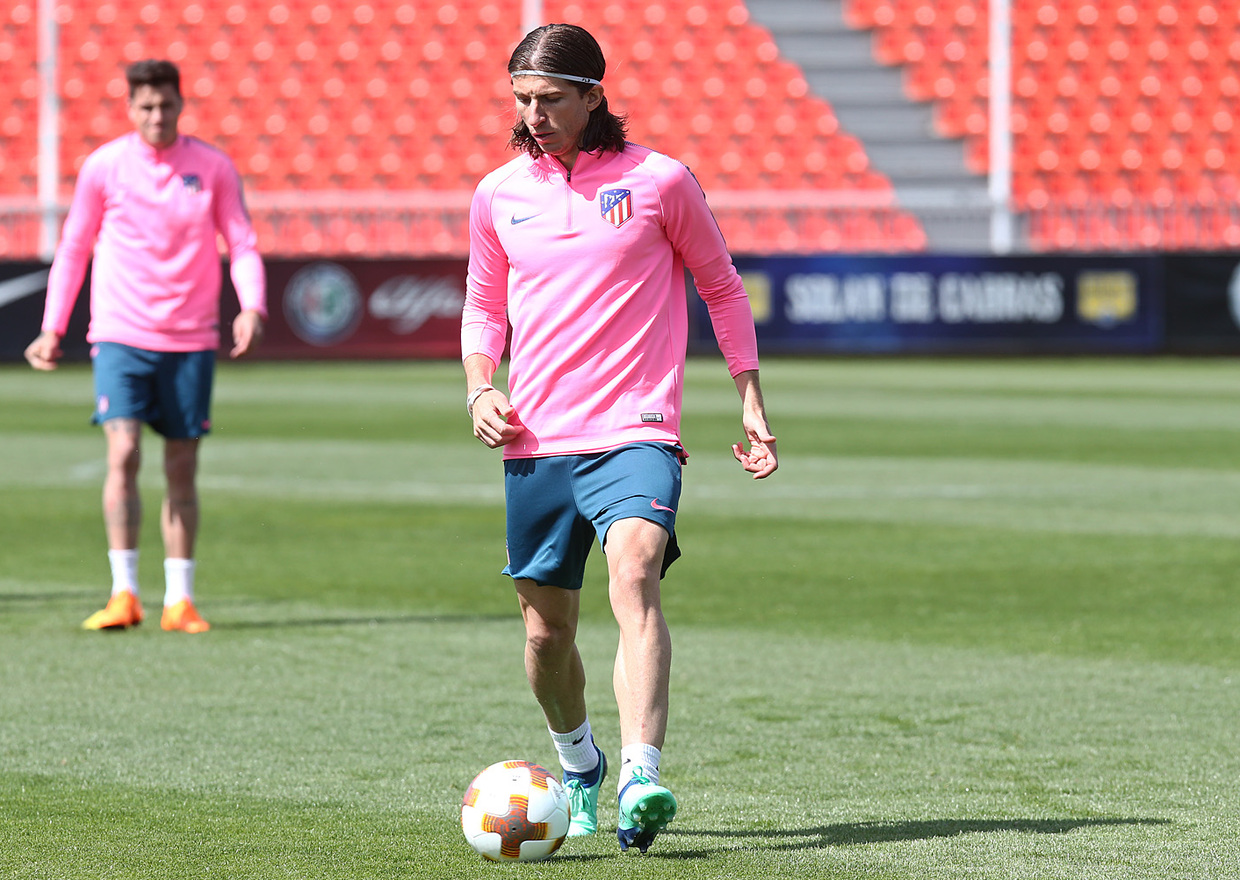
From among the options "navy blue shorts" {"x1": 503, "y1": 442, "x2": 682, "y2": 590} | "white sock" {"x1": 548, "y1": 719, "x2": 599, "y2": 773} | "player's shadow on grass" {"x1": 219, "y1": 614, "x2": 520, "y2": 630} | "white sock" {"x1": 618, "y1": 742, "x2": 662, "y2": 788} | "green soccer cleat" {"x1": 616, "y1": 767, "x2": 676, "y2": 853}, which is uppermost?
"navy blue shorts" {"x1": 503, "y1": 442, "x2": 682, "y2": 590}

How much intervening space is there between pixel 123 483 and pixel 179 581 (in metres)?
0.43

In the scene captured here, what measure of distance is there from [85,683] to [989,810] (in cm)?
311

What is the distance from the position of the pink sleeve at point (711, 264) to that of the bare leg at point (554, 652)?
64 cm

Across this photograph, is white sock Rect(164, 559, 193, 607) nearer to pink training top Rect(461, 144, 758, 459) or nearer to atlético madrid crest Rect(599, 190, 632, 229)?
pink training top Rect(461, 144, 758, 459)

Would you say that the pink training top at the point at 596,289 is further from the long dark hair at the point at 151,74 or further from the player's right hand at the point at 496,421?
the long dark hair at the point at 151,74

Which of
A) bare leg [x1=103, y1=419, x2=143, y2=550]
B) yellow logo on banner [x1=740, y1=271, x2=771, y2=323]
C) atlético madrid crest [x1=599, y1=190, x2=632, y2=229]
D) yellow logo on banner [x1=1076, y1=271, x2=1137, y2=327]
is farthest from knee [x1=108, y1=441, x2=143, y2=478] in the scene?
yellow logo on banner [x1=1076, y1=271, x2=1137, y2=327]

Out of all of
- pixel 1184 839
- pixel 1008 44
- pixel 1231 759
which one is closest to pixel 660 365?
pixel 1184 839

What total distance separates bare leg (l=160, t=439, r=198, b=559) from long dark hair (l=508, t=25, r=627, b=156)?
3.62 meters

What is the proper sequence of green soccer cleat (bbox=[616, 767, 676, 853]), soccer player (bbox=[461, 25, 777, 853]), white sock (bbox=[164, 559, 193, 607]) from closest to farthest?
1. green soccer cleat (bbox=[616, 767, 676, 853])
2. soccer player (bbox=[461, 25, 777, 853])
3. white sock (bbox=[164, 559, 193, 607])

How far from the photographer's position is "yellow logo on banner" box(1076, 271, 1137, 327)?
82.4 feet

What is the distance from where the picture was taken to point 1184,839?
4.35 meters

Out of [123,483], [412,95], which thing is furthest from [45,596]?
[412,95]

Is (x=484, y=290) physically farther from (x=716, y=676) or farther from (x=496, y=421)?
(x=716, y=676)

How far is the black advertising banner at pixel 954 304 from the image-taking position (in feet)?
81.9
